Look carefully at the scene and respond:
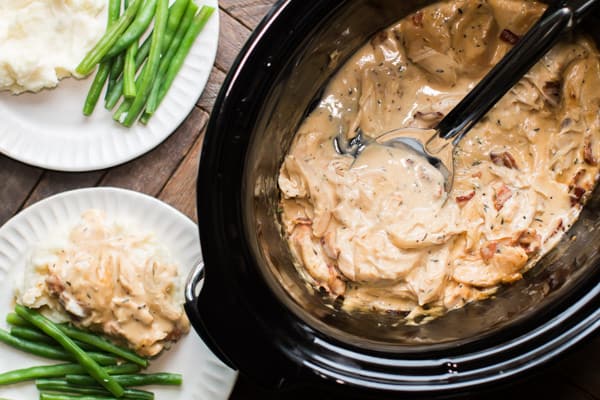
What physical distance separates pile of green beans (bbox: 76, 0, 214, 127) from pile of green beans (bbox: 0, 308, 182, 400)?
709 mm

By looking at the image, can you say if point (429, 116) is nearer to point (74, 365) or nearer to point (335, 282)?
point (335, 282)

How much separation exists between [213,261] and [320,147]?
1.68 feet

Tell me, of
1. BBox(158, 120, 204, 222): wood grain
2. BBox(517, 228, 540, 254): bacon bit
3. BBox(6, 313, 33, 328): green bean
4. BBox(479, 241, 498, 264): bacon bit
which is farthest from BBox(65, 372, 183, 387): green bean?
BBox(517, 228, 540, 254): bacon bit

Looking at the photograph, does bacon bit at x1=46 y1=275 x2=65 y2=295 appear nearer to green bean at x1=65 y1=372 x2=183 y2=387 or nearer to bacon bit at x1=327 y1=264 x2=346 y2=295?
green bean at x1=65 y1=372 x2=183 y2=387

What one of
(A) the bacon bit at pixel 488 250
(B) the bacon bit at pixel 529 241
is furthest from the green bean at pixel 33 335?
(B) the bacon bit at pixel 529 241

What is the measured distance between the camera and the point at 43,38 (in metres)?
2.28

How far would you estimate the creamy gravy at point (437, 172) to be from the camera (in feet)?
6.10

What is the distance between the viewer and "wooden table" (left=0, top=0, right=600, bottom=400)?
2.30 metres

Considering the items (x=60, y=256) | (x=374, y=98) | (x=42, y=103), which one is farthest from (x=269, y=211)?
(x=42, y=103)

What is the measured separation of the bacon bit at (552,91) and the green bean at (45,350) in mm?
1547

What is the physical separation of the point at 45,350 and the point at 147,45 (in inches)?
41.4

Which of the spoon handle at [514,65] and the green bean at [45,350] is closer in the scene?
the spoon handle at [514,65]

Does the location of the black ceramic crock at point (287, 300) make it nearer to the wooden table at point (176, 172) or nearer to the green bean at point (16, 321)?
the wooden table at point (176, 172)

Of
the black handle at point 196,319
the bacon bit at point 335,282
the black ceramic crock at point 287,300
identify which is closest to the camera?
the black ceramic crock at point 287,300
